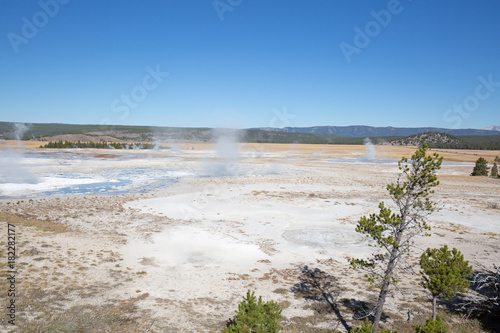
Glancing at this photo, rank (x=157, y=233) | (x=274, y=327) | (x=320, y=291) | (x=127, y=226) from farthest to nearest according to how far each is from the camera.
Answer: (x=127, y=226) < (x=157, y=233) < (x=320, y=291) < (x=274, y=327)

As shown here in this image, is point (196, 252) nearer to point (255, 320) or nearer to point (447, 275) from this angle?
point (255, 320)

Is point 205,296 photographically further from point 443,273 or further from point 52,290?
point 443,273

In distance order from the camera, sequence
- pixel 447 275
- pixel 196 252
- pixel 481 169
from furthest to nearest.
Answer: pixel 481 169
pixel 196 252
pixel 447 275

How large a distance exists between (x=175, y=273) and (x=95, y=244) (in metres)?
4.58

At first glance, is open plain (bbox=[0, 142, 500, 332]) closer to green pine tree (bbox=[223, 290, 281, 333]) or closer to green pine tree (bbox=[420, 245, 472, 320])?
green pine tree (bbox=[223, 290, 281, 333])

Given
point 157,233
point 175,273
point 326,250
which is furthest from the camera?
point 157,233

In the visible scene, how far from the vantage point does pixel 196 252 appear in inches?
474

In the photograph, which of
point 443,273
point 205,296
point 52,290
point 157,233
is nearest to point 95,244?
point 157,233

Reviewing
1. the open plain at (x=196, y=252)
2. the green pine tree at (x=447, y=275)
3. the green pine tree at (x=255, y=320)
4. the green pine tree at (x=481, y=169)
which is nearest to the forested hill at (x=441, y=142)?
the green pine tree at (x=481, y=169)

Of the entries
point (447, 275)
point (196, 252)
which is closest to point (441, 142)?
point (196, 252)

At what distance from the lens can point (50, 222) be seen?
1520 cm

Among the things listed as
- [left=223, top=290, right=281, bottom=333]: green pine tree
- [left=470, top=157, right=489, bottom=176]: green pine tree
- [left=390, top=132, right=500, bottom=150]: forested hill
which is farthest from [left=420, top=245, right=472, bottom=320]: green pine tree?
[left=390, top=132, right=500, bottom=150]: forested hill

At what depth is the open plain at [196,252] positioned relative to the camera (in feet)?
25.1

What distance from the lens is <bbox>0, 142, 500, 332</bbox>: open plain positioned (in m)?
7.64
